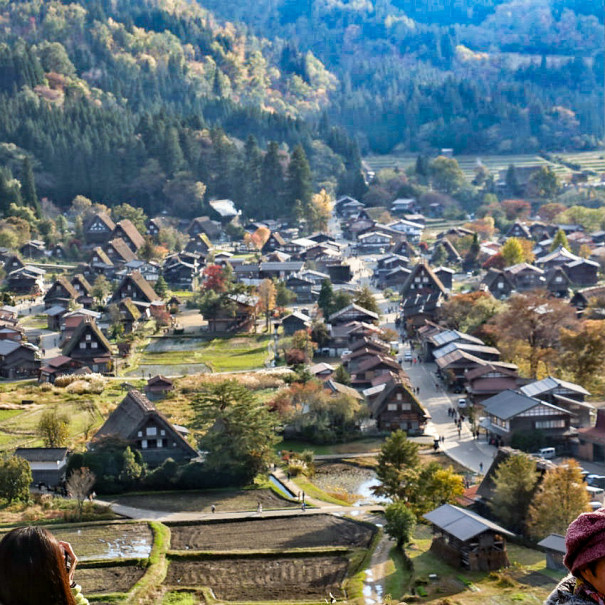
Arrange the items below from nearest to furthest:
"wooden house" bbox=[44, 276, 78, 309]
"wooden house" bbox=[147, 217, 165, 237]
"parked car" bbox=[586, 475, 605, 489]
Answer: "parked car" bbox=[586, 475, 605, 489], "wooden house" bbox=[44, 276, 78, 309], "wooden house" bbox=[147, 217, 165, 237]

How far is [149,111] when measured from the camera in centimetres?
9819

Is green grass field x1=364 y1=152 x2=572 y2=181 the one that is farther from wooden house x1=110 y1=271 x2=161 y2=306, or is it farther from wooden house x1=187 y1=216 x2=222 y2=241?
wooden house x1=110 y1=271 x2=161 y2=306

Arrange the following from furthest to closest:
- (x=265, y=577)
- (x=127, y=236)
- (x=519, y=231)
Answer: (x=519, y=231)
(x=127, y=236)
(x=265, y=577)

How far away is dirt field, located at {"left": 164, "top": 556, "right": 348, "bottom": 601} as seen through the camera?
68.1 feet

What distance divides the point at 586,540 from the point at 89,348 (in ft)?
130

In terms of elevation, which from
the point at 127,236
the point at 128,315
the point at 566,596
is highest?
the point at 566,596

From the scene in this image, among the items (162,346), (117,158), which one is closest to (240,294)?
(162,346)

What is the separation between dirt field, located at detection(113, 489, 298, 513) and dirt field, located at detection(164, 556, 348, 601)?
368 centimetres

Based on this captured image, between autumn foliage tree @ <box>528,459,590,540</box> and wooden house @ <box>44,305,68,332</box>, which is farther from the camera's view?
wooden house @ <box>44,305,68,332</box>

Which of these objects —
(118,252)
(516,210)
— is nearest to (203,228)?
(118,252)

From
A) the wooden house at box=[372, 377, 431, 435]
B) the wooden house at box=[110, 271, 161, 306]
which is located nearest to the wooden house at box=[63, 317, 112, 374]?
the wooden house at box=[110, 271, 161, 306]

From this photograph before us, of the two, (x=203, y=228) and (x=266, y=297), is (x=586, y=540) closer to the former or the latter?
(x=266, y=297)

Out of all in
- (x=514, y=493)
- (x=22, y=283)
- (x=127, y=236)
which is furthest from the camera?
(x=127, y=236)

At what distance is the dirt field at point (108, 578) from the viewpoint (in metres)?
20.7
